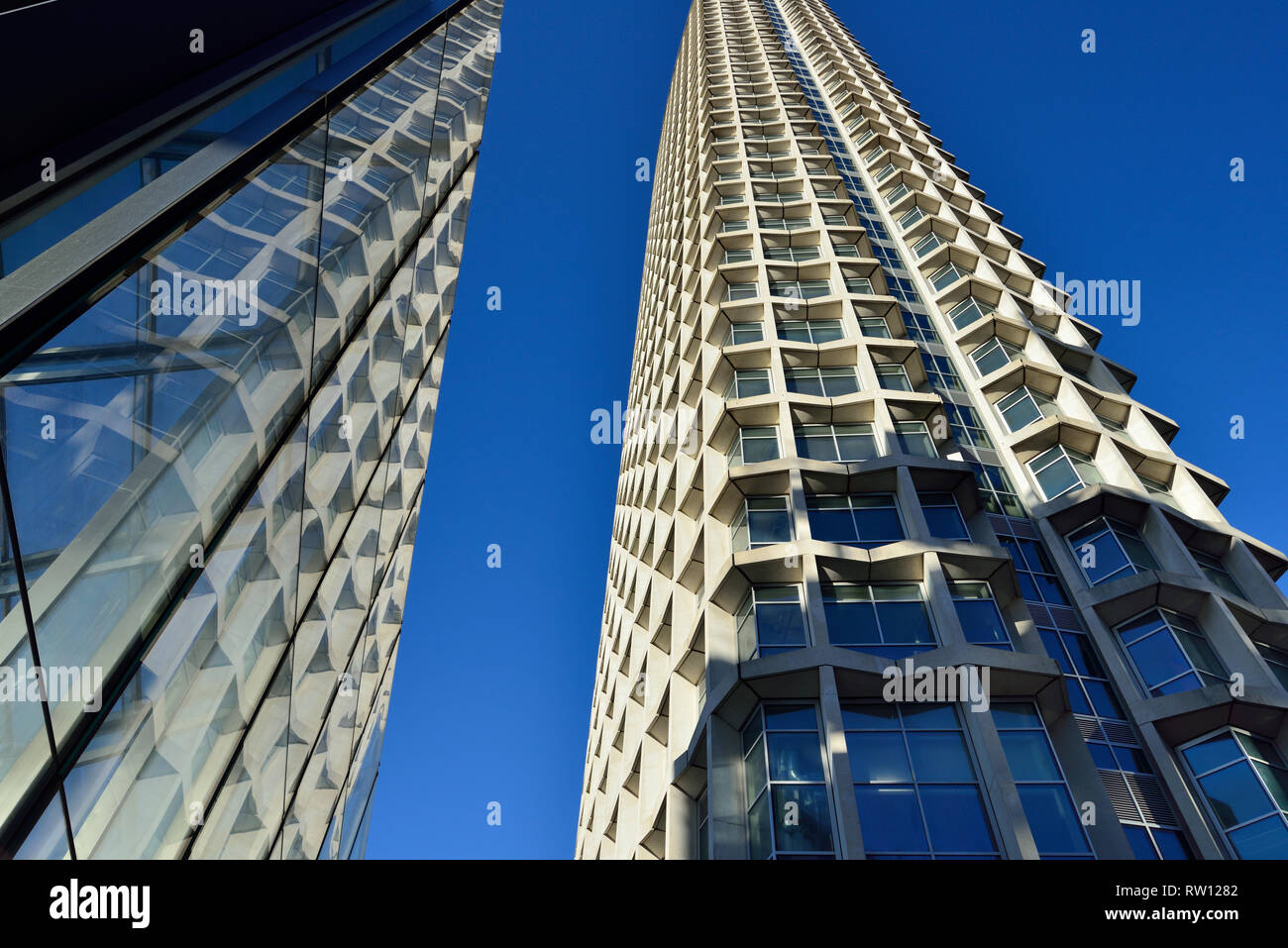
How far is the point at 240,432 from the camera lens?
9148 mm

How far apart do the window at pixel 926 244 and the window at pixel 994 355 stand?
8.50 meters

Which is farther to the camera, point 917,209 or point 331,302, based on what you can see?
point 917,209

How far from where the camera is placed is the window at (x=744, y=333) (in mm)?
30289

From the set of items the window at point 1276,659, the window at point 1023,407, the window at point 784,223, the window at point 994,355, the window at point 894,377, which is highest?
the window at point 784,223

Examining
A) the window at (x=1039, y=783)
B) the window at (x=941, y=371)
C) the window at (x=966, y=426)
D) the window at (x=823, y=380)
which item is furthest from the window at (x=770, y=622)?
the window at (x=941, y=371)

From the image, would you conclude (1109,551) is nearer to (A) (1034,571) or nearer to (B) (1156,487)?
(A) (1034,571)

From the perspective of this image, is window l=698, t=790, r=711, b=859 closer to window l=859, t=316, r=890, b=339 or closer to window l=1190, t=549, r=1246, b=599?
window l=1190, t=549, r=1246, b=599

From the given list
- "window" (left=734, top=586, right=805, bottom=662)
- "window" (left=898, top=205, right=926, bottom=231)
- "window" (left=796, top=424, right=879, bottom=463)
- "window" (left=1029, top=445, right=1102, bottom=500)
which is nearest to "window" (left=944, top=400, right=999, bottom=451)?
"window" (left=1029, top=445, right=1102, bottom=500)

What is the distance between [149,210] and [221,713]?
672cm

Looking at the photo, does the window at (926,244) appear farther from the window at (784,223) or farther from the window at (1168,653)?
the window at (1168,653)

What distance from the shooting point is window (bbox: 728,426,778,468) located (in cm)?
2495

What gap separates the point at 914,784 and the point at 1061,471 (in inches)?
549
